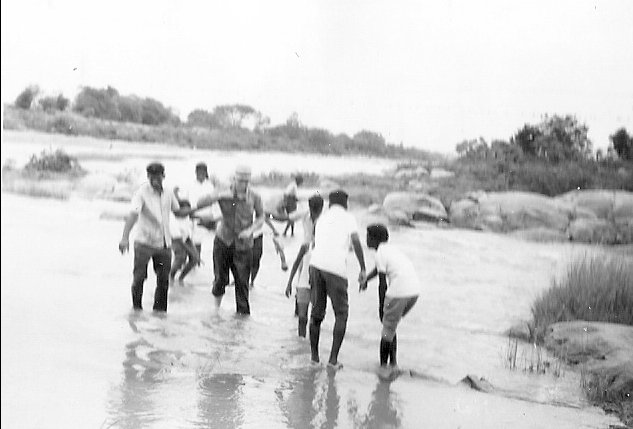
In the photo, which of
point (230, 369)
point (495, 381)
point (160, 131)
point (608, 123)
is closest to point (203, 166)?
point (160, 131)

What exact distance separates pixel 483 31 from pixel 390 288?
2127 millimetres

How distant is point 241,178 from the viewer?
544 centimetres

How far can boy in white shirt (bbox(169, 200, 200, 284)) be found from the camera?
5.93m

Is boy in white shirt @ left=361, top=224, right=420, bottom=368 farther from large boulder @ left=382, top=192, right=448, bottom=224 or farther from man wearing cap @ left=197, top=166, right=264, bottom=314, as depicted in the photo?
man wearing cap @ left=197, top=166, right=264, bottom=314

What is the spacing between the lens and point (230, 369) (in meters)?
4.79

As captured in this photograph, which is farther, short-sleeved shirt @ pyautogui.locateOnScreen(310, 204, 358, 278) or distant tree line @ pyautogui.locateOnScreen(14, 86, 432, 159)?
distant tree line @ pyautogui.locateOnScreen(14, 86, 432, 159)

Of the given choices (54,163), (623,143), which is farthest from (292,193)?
(623,143)

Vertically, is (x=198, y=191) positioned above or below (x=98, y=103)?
below

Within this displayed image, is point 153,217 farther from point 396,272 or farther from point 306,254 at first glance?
point 396,272

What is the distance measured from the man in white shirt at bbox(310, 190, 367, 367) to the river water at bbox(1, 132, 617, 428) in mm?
267

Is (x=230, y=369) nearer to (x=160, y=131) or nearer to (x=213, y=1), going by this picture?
(x=160, y=131)

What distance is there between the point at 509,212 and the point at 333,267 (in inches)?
62.9

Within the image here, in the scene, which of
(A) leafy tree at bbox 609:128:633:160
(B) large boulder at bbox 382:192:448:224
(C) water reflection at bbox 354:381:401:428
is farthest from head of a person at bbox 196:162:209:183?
(A) leafy tree at bbox 609:128:633:160

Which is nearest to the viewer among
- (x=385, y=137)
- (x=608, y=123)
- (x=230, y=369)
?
(x=230, y=369)
